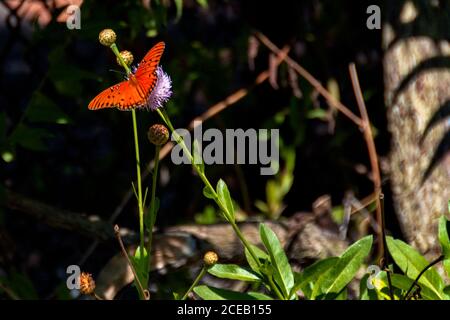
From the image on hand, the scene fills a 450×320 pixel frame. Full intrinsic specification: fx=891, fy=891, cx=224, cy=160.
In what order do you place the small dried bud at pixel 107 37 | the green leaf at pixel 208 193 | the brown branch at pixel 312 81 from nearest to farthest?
the small dried bud at pixel 107 37
the green leaf at pixel 208 193
the brown branch at pixel 312 81

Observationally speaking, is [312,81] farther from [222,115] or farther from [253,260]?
[253,260]

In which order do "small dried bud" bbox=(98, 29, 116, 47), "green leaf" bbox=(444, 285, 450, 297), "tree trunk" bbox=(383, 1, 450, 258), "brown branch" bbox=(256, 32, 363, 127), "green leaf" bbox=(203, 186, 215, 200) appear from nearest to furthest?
"small dried bud" bbox=(98, 29, 116, 47) → "green leaf" bbox=(203, 186, 215, 200) → "green leaf" bbox=(444, 285, 450, 297) → "tree trunk" bbox=(383, 1, 450, 258) → "brown branch" bbox=(256, 32, 363, 127)

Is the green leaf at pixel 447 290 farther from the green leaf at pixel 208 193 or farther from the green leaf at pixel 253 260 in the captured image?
the green leaf at pixel 208 193

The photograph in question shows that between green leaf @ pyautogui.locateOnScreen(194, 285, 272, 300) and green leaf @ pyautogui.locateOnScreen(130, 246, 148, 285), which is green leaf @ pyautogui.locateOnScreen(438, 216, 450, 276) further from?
green leaf @ pyautogui.locateOnScreen(130, 246, 148, 285)

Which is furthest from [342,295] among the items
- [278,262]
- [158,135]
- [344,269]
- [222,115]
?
[222,115]

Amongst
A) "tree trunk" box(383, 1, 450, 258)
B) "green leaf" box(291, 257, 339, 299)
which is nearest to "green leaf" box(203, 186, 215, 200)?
"green leaf" box(291, 257, 339, 299)

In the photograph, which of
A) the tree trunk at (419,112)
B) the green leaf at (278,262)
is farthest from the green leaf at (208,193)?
the tree trunk at (419,112)

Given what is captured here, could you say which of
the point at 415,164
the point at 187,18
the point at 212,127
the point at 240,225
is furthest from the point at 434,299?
the point at 187,18
